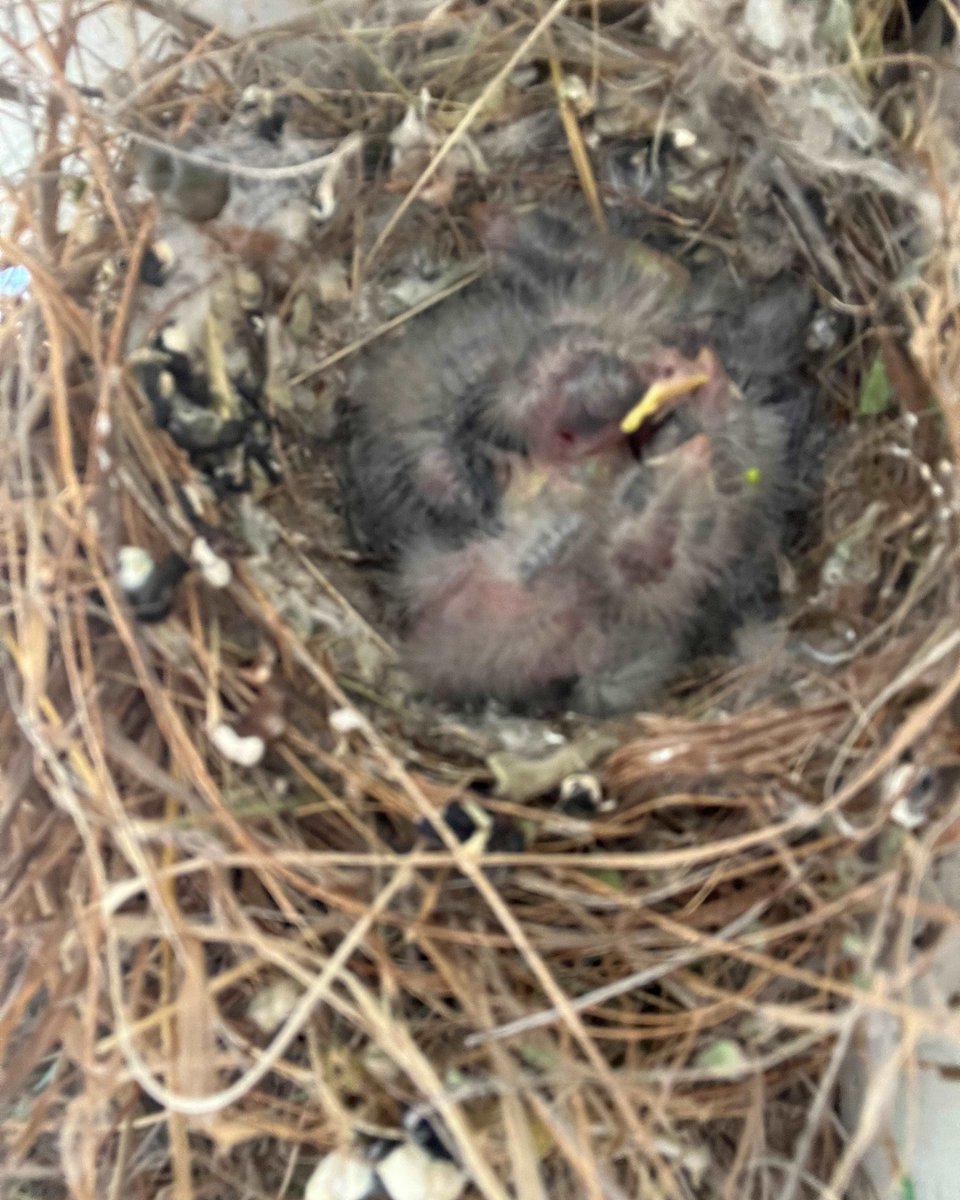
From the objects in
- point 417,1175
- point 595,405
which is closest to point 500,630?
point 595,405

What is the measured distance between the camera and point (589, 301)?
4.28 feet

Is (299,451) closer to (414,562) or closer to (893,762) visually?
(414,562)

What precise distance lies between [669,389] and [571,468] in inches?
5.9

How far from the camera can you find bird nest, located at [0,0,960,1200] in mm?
894

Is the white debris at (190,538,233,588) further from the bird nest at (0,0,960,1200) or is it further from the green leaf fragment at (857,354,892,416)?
the green leaf fragment at (857,354,892,416)

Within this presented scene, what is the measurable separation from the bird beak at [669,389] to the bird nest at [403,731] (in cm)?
19

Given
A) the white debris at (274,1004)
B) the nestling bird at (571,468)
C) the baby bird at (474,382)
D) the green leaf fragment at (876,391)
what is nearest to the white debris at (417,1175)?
the white debris at (274,1004)

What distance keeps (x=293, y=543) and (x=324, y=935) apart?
436mm

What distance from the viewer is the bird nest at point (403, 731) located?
2.93 feet

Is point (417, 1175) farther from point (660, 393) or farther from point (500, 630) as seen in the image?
point (660, 393)

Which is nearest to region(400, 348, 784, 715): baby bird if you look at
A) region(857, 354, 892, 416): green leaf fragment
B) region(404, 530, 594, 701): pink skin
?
region(404, 530, 594, 701): pink skin

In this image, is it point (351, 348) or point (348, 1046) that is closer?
point (348, 1046)

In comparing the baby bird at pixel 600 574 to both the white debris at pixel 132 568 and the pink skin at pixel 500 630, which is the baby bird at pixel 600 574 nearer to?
the pink skin at pixel 500 630

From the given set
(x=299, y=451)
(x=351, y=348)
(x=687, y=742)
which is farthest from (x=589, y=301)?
(x=687, y=742)
